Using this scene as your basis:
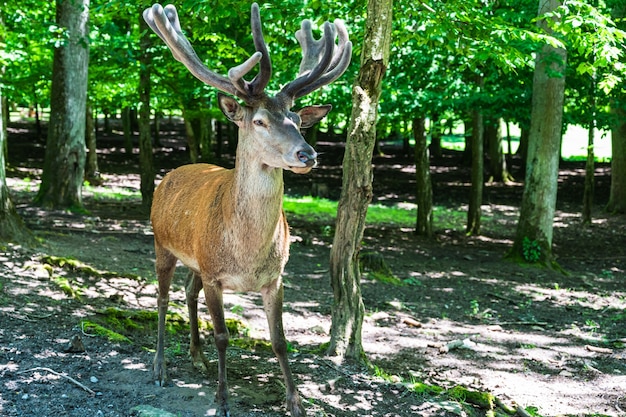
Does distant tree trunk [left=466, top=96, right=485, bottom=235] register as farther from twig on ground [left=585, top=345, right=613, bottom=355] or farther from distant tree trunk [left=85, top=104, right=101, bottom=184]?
distant tree trunk [left=85, top=104, right=101, bottom=184]

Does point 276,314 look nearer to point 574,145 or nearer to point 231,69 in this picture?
point 231,69

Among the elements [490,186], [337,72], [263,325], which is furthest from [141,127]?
[490,186]

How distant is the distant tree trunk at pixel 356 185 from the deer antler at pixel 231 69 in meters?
1.37

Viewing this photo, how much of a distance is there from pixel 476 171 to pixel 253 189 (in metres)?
11.0

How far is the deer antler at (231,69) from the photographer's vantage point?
177 inches

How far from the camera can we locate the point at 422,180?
1470cm

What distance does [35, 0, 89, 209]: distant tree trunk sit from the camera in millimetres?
12086

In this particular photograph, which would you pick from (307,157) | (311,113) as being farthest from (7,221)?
(307,157)

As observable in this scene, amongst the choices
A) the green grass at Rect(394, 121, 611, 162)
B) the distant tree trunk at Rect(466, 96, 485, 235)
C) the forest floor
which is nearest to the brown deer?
the forest floor

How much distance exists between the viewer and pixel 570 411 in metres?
5.59

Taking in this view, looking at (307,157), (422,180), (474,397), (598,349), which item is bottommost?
(598,349)

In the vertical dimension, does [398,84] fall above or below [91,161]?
above

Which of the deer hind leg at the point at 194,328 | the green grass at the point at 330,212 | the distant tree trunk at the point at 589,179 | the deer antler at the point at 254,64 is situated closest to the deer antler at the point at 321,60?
the deer antler at the point at 254,64

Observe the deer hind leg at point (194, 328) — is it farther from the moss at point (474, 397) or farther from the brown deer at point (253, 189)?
the moss at point (474, 397)
